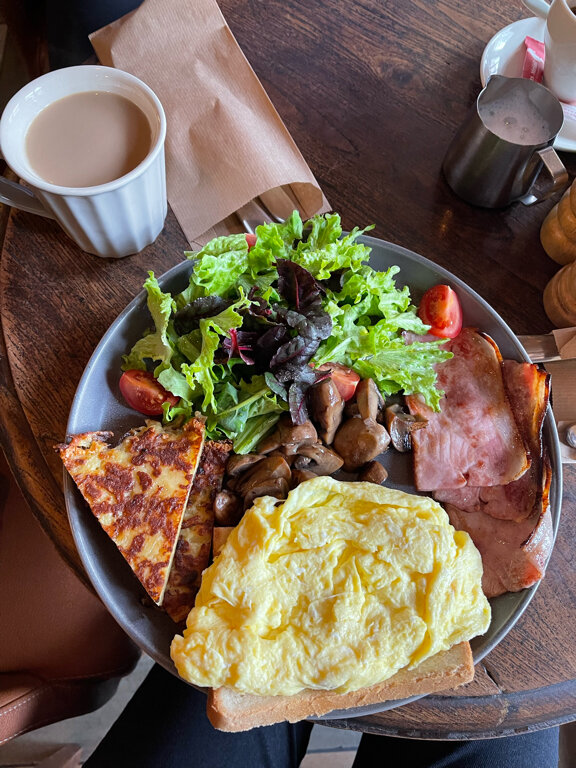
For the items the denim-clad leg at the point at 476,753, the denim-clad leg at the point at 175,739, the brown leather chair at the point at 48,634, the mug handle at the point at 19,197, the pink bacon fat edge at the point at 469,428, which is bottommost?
the denim-clad leg at the point at 476,753

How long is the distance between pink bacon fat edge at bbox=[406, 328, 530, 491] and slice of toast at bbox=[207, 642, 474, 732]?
0.39 m

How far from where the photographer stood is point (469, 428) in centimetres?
154

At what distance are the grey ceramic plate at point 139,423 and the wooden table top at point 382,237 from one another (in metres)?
0.11

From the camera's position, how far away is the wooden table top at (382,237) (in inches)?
55.3

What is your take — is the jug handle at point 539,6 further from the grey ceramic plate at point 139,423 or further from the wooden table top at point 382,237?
the grey ceramic plate at point 139,423

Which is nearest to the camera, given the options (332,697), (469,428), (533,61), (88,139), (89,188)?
(332,697)

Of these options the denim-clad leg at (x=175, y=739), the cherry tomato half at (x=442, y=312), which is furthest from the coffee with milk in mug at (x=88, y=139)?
the denim-clad leg at (x=175, y=739)

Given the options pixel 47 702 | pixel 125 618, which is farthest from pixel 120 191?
pixel 47 702

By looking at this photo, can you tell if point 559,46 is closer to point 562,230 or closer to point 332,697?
point 562,230

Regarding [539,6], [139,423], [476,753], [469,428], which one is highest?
[539,6]

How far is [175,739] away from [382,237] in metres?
1.66

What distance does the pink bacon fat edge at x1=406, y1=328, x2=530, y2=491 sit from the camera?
1482mm

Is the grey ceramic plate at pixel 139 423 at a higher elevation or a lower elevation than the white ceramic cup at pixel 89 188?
lower

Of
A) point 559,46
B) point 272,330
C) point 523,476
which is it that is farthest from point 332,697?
point 559,46
